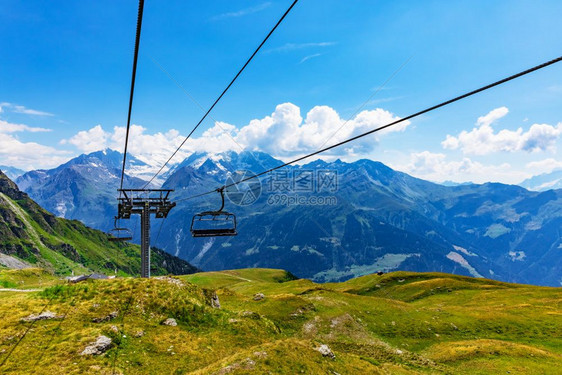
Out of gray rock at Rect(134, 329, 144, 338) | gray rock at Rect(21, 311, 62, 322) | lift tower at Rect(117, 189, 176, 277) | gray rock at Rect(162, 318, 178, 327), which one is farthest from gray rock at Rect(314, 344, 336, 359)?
gray rock at Rect(21, 311, 62, 322)

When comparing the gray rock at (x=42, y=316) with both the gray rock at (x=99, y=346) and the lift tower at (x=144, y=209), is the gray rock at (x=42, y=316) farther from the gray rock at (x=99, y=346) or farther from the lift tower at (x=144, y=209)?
the lift tower at (x=144, y=209)

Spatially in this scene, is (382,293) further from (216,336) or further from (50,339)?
(50,339)

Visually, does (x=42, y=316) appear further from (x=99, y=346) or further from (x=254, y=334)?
(x=254, y=334)

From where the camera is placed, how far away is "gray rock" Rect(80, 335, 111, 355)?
77.2 feet

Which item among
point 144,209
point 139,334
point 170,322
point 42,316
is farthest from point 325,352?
point 42,316

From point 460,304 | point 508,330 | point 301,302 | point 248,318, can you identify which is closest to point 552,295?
point 460,304

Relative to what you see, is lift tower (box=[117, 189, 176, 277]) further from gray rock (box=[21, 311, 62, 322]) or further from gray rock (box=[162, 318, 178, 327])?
gray rock (box=[21, 311, 62, 322])

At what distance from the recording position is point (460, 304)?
8069cm

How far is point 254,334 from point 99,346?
54.1 ft

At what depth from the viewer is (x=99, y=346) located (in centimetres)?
2431

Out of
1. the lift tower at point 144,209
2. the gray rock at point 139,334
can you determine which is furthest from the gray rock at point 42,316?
the lift tower at point 144,209

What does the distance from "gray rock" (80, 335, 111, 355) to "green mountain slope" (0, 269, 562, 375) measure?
1.36 feet

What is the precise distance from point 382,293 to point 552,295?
46.2m

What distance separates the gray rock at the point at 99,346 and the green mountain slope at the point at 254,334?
0.42m
